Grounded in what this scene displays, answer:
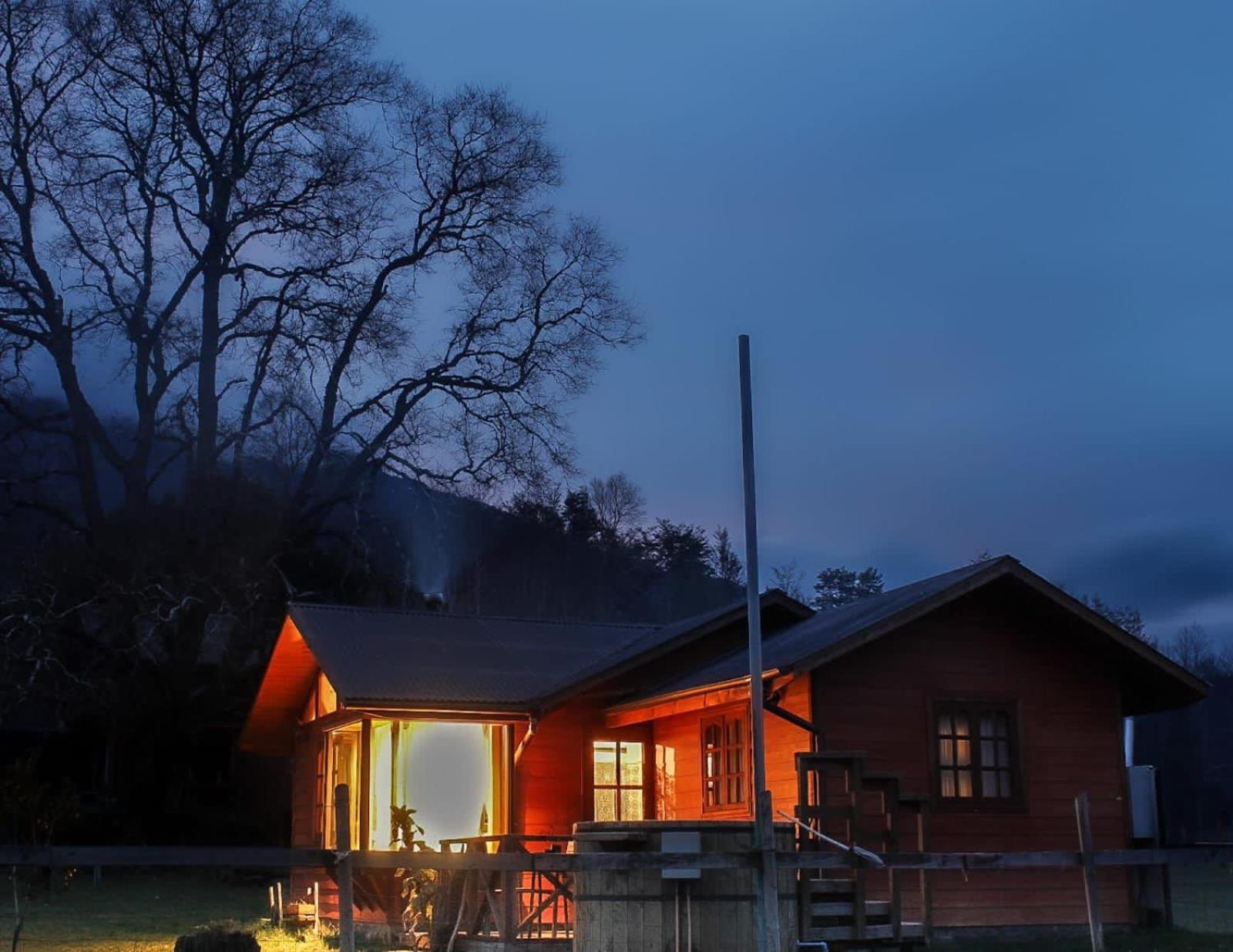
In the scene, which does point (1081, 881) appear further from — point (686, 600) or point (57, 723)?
point (686, 600)

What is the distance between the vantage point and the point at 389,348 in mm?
39250

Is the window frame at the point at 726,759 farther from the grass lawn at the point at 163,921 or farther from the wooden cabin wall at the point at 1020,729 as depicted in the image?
the grass lawn at the point at 163,921

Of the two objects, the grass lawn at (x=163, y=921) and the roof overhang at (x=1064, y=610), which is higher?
the roof overhang at (x=1064, y=610)

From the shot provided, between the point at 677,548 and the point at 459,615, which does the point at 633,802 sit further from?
the point at 677,548

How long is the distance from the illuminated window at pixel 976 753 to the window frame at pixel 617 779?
4.26m

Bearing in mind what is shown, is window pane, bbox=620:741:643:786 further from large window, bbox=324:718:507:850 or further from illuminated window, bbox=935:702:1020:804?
illuminated window, bbox=935:702:1020:804

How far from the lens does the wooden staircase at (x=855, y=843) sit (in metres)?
12.5

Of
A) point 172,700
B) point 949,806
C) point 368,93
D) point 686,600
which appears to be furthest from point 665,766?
point 686,600

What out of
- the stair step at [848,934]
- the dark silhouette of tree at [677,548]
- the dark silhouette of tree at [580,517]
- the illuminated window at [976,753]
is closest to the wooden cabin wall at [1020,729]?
the illuminated window at [976,753]

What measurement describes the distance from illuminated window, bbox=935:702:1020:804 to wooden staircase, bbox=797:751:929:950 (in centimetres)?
79

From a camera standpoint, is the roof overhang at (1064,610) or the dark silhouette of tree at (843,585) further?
the dark silhouette of tree at (843,585)

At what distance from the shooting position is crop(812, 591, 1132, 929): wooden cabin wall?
52.6 ft

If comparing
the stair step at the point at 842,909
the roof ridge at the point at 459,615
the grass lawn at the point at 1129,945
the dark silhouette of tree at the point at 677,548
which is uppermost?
the dark silhouette of tree at the point at 677,548

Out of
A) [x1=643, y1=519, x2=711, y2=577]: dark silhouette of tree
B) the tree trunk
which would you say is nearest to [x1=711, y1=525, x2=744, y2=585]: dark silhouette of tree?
[x1=643, y1=519, x2=711, y2=577]: dark silhouette of tree
